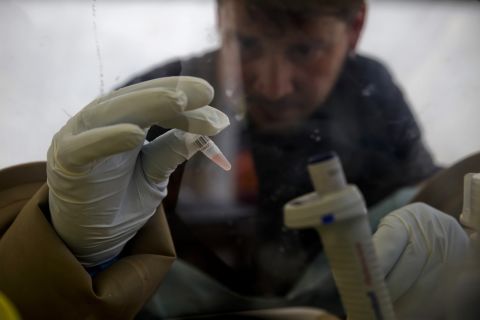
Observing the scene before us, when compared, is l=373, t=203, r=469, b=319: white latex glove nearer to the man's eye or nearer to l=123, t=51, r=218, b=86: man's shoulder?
l=123, t=51, r=218, b=86: man's shoulder

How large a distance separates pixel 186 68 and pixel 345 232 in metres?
0.67

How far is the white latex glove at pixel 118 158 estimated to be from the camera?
667mm

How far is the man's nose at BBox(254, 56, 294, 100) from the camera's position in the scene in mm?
1287

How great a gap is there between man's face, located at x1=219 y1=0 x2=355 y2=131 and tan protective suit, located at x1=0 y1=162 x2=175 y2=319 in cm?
62

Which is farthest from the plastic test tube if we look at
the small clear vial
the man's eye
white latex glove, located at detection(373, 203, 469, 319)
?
the man's eye

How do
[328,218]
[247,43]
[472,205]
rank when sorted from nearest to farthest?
[328,218], [472,205], [247,43]

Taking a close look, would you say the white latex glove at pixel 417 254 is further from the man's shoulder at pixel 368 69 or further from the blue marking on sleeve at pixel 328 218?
the man's shoulder at pixel 368 69

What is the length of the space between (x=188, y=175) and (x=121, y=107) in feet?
1.47

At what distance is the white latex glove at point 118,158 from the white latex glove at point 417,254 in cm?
32

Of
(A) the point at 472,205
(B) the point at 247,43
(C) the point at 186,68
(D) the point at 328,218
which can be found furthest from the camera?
(B) the point at 247,43

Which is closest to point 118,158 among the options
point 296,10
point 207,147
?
point 207,147

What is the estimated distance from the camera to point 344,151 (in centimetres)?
133

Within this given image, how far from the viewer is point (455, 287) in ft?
2.17

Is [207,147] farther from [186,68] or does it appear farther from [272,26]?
[272,26]
